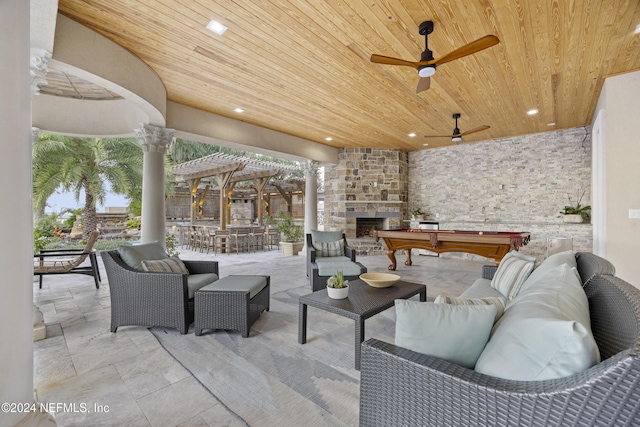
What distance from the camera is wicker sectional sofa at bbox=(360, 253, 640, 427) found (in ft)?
2.33

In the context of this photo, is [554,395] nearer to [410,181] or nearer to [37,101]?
[37,101]

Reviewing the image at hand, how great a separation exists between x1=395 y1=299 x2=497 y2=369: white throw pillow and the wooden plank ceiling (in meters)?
2.57

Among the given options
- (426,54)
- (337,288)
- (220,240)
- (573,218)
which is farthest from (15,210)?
(573,218)

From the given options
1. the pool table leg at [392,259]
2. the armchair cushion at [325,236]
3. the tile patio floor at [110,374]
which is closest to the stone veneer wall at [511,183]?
the pool table leg at [392,259]

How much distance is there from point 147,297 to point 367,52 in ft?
11.2

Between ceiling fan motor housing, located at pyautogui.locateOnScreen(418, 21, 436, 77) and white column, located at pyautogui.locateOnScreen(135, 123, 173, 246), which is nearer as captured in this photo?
ceiling fan motor housing, located at pyautogui.locateOnScreen(418, 21, 436, 77)

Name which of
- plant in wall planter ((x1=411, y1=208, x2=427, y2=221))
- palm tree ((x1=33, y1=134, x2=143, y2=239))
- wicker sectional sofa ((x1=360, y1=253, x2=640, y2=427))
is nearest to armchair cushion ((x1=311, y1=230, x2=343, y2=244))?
wicker sectional sofa ((x1=360, y1=253, x2=640, y2=427))

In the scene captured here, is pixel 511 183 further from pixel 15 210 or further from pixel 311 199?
pixel 15 210

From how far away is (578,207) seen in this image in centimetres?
616

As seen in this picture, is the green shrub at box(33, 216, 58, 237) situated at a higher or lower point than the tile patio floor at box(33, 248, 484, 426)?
higher

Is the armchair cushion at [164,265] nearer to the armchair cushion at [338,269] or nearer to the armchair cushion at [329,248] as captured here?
the armchair cushion at [338,269]

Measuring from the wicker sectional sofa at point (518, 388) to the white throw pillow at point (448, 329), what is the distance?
0.19 feet

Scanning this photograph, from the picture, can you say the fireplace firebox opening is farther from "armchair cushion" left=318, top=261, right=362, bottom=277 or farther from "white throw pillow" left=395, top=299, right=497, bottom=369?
"white throw pillow" left=395, top=299, right=497, bottom=369

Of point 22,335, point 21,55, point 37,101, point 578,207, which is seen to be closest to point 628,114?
point 578,207
